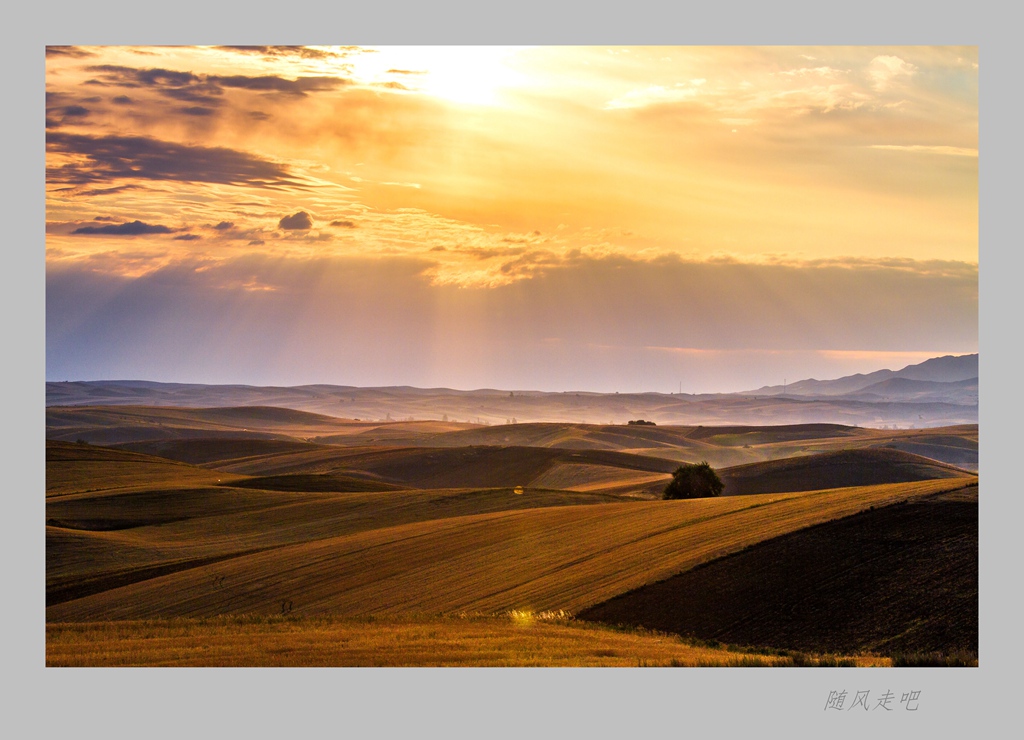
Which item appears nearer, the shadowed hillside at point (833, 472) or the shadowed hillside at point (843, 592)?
the shadowed hillside at point (843, 592)

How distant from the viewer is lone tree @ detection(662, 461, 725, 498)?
5869 cm

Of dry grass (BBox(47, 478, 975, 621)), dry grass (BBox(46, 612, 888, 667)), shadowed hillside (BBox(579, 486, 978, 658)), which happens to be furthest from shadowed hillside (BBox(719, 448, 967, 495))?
dry grass (BBox(46, 612, 888, 667))

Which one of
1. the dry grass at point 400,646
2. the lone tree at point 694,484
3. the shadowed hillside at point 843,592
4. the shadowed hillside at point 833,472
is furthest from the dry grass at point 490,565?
the shadowed hillside at point 833,472

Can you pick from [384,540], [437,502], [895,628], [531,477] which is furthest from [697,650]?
[531,477]

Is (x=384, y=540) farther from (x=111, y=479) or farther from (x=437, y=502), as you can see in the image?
(x=111, y=479)

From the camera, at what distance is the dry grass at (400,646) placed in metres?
21.3

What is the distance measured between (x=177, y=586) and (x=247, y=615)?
8.03m

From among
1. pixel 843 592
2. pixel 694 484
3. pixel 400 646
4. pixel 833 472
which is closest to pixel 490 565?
pixel 400 646

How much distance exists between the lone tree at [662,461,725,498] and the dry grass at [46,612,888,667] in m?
34.0

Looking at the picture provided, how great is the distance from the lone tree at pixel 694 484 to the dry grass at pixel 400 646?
112 ft

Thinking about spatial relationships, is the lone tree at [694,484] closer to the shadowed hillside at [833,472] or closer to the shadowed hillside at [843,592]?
the shadowed hillside at [833,472]

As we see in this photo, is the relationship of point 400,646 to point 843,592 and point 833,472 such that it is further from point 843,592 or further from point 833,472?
point 833,472

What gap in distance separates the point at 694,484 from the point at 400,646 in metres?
39.1

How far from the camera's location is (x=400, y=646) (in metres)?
22.6
